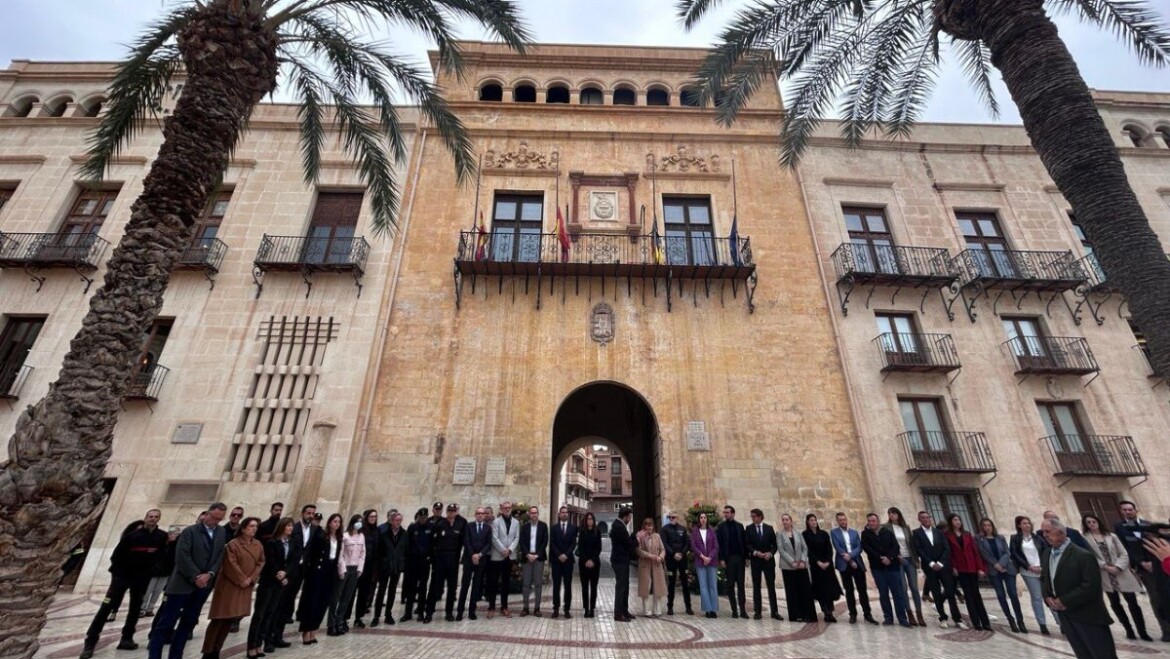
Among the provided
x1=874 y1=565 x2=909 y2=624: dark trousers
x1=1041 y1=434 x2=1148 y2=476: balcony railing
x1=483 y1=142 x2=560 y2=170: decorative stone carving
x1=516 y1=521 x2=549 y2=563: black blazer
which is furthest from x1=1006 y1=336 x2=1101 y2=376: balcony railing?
x1=483 y1=142 x2=560 y2=170: decorative stone carving

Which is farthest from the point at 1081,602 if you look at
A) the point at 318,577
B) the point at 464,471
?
the point at 464,471

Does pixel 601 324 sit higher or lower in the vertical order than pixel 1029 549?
higher

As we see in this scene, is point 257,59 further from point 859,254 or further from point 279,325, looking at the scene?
point 859,254

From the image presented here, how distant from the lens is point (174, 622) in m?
5.11

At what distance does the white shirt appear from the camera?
24.6 feet

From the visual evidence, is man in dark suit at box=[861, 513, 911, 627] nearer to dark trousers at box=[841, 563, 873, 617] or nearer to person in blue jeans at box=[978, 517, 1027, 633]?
dark trousers at box=[841, 563, 873, 617]

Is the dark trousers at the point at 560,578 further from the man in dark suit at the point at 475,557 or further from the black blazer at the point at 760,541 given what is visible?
the black blazer at the point at 760,541

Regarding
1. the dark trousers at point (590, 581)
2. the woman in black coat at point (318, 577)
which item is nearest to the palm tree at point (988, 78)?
the dark trousers at point (590, 581)

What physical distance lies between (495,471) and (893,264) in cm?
1215

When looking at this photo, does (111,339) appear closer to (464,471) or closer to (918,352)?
(464,471)

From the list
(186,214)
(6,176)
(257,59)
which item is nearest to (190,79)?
(257,59)

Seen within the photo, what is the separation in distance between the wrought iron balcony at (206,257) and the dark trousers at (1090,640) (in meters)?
16.9

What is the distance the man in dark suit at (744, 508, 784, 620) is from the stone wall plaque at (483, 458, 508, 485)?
5603 millimetres

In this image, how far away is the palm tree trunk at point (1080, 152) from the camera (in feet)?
18.0
